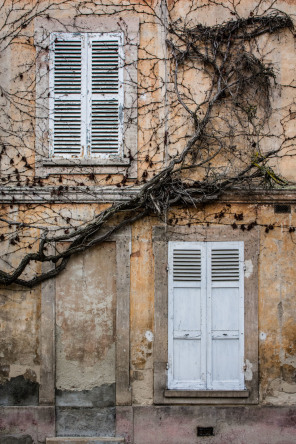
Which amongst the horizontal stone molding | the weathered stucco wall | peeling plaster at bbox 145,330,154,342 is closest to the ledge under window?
the weathered stucco wall

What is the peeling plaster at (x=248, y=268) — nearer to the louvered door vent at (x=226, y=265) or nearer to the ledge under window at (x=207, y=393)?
the louvered door vent at (x=226, y=265)

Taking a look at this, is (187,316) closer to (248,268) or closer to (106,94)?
(248,268)

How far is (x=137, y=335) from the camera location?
6.70 m

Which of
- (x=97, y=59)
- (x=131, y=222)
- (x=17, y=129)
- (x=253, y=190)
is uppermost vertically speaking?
(x=97, y=59)

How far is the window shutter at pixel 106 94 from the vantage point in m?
6.75

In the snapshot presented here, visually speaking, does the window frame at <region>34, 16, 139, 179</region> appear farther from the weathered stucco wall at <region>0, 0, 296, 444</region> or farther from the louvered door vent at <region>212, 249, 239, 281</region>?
the louvered door vent at <region>212, 249, 239, 281</region>

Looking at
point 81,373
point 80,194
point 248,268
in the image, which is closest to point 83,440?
point 81,373

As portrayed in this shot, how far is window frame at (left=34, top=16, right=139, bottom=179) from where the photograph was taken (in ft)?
21.9

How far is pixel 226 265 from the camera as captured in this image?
6715 millimetres

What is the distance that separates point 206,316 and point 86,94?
142 inches

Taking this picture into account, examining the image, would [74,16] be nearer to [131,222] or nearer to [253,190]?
[131,222]

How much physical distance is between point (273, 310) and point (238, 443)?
1911mm

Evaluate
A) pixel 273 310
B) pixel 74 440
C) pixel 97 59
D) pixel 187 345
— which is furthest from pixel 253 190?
pixel 74 440

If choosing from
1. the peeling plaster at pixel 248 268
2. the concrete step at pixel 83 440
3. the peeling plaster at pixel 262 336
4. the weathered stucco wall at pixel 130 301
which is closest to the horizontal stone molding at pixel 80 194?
the weathered stucco wall at pixel 130 301
